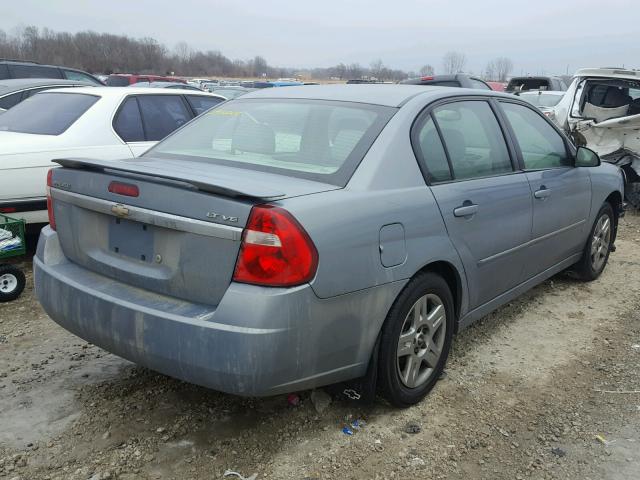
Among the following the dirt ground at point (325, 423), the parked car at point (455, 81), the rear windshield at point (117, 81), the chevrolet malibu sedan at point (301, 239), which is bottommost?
the dirt ground at point (325, 423)

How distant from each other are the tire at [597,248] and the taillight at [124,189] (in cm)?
388

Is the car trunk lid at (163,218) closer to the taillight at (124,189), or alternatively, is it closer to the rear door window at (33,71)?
the taillight at (124,189)

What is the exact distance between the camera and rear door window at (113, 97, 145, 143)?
18.6 ft

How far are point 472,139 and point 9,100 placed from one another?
21.3 ft

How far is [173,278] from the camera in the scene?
2.49 meters

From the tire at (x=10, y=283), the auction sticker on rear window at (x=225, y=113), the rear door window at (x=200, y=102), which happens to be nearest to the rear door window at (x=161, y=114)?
the rear door window at (x=200, y=102)

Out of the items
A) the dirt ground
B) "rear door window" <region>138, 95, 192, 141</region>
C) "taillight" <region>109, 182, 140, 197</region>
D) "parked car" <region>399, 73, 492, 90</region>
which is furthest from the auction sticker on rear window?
"parked car" <region>399, 73, 492, 90</region>

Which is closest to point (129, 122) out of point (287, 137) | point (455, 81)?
point (287, 137)

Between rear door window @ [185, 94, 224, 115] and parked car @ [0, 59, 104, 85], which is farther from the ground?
parked car @ [0, 59, 104, 85]

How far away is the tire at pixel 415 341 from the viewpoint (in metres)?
2.79

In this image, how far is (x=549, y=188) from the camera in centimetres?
410

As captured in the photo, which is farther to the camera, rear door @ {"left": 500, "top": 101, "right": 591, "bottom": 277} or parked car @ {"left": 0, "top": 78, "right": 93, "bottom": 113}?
parked car @ {"left": 0, "top": 78, "right": 93, "bottom": 113}

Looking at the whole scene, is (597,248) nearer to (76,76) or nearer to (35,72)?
(76,76)

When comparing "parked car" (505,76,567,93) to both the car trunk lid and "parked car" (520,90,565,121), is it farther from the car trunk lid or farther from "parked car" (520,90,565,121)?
the car trunk lid
